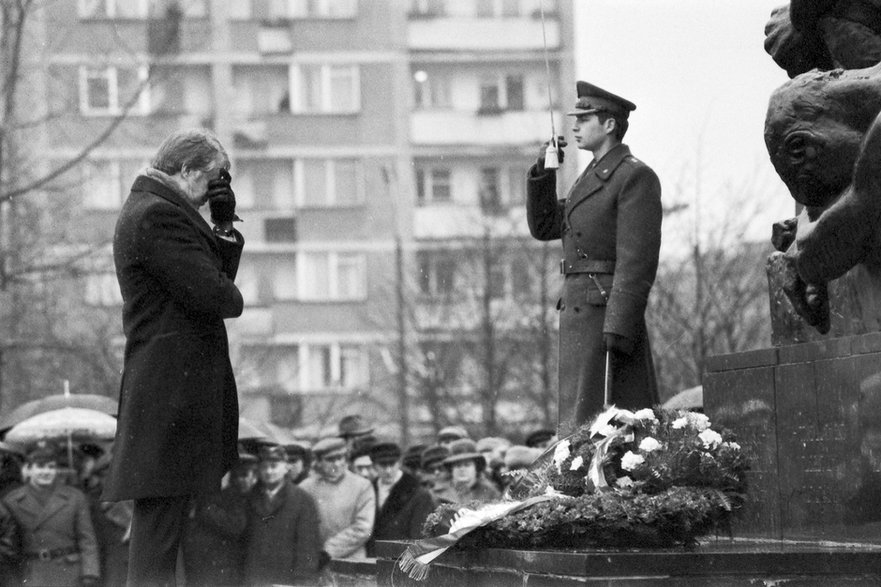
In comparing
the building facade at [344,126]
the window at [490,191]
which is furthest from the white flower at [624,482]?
the building facade at [344,126]

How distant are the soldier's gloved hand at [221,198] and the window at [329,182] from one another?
→ 4885cm

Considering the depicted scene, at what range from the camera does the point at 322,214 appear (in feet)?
188

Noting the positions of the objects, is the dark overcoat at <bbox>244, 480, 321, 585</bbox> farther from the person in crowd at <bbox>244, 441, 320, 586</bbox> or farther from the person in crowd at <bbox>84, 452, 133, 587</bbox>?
the person in crowd at <bbox>84, 452, 133, 587</bbox>

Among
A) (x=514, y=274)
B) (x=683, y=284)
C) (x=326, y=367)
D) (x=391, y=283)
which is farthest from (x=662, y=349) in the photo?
(x=326, y=367)

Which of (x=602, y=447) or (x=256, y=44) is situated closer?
(x=602, y=447)

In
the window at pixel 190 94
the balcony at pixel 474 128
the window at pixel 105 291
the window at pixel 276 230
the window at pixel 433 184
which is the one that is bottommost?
the window at pixel 105 291

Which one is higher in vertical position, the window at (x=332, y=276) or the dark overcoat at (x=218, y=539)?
the window at (x=332, y=276)

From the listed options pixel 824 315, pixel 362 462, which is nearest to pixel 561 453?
pixel 824 315

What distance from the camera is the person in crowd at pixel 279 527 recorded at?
1398 cm

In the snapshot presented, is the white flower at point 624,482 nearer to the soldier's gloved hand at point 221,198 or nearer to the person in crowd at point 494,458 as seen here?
the soldier's gloved hand at point 221,198

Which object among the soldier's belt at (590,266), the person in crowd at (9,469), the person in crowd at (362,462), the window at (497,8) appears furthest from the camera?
the window at (497,8)

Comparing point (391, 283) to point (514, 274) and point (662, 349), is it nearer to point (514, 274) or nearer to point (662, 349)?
point (514, 274)

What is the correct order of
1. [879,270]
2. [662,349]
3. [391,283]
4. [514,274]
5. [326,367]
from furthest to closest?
[326,367] < [391,283] < [514,274] < [662,349] < [879,270]

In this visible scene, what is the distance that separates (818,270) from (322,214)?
49287 mm
